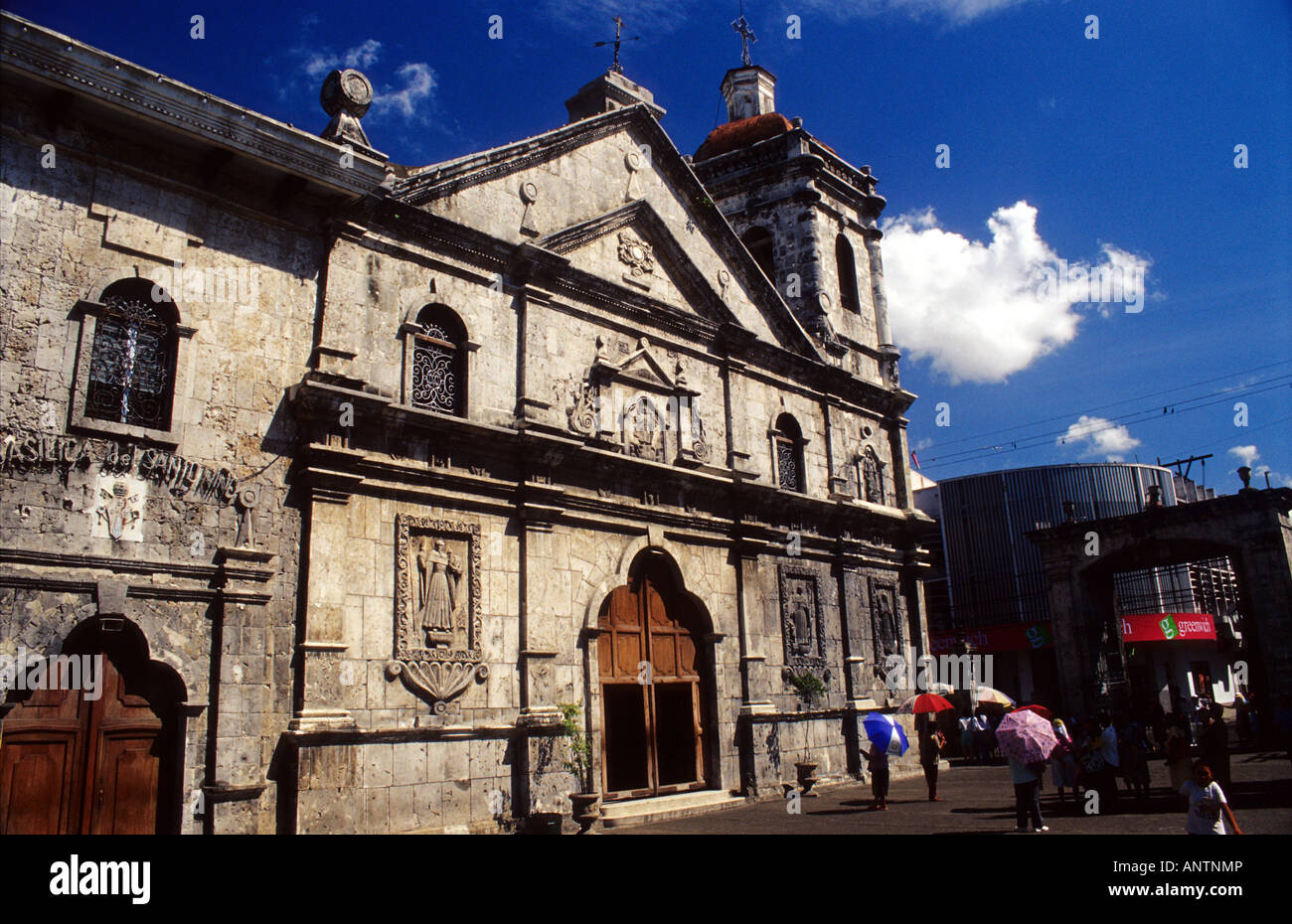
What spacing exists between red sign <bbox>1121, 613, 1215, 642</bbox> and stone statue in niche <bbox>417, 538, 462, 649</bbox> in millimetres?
26613

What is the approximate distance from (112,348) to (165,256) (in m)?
1.24

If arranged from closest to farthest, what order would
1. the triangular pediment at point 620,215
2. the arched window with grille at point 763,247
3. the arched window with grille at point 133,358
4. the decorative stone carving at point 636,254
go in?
the arched window with grille at point 133,358
the triangular pediment at point 620,215
the decorative stone carving at point 636,254
the arched window with grille at point 763,247

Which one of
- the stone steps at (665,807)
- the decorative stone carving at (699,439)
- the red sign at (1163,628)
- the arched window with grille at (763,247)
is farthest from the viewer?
the red sign at (1163,628)

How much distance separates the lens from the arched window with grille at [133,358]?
990 centimetres

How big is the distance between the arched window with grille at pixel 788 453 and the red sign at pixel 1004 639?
15.1m

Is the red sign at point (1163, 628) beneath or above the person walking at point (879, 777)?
above

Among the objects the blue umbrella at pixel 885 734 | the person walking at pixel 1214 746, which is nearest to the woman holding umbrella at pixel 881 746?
the blue umbrella at pixel 885 734

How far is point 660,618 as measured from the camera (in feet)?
50.5

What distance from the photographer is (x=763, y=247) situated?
21797 mm

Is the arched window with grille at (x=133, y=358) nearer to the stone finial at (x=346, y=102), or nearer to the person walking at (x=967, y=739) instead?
the stone finial at (x=346, y=102)

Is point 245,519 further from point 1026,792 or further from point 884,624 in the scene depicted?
point 884,624

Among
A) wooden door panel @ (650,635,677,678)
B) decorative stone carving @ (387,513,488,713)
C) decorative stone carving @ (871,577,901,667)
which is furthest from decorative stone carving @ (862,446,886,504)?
decorative stone carving @ (387,513,488,713)

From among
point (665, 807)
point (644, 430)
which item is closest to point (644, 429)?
point (644, 430)
